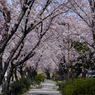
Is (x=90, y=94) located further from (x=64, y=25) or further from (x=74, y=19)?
(x=64, y=25)

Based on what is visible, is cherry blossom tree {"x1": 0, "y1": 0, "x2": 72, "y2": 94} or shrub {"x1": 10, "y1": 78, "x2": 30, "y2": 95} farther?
shrub {"x1": 10, "y1": 78, "x2": 30, "y2": 95}

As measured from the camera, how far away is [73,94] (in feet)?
33.2

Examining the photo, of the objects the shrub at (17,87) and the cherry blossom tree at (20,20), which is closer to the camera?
the cherry blossom tree at (20,20)

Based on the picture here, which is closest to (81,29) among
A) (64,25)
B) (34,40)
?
(64,25)

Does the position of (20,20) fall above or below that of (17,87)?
above

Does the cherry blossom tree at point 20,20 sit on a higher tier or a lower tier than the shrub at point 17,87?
higher

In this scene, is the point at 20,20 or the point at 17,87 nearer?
the point at 20,20

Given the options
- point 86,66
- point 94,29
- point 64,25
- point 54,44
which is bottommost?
point 86,66

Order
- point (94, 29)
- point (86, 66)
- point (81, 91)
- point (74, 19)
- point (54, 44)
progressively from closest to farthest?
point (94, 29) < point (81, 91) < point (86, 66) < point (74, 19) < point (54, 44)

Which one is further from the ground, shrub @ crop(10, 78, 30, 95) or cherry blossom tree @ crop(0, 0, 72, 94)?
cherry blossom tree @ crop(0, 0, 72, 94)

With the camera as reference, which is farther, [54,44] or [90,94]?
[54,44]

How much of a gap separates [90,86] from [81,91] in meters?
0.60

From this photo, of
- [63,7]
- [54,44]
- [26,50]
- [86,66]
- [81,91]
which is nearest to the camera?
[81,91]

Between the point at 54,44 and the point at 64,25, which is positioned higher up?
the point at 64,25
